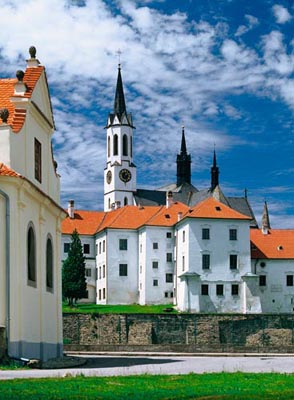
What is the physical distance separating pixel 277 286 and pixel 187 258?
36.8ft

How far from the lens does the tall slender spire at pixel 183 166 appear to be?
152 metres

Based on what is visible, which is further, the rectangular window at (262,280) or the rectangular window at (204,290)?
the rectangular window at (262,280)

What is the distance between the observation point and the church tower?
460 ft

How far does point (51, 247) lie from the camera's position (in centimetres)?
3344

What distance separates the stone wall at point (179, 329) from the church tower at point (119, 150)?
7210 cm

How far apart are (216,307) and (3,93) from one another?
61.0 metres

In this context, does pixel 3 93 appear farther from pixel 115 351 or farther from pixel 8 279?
pixel 115 351

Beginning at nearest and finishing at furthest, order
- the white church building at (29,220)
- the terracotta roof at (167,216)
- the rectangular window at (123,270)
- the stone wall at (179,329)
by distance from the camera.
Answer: the white church building at (29,220) → the stone wall at (179,329) → the terracotta roof at (167,216) → the rectangular window at (123,270)

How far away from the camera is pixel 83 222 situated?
105 metres

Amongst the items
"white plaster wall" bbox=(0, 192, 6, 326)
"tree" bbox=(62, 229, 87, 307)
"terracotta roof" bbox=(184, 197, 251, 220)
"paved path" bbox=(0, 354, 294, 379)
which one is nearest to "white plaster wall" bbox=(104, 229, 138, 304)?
"tree" bbox=(62, 229, 87, 307)

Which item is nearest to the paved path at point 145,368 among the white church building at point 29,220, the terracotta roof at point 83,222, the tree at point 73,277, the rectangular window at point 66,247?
the white church building at point 29,220

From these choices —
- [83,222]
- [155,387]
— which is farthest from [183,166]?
[155,387]

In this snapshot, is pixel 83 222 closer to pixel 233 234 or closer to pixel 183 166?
pixel 233 234

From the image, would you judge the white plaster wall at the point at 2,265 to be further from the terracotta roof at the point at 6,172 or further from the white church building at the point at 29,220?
the terracotta roof at the point at 6,172
